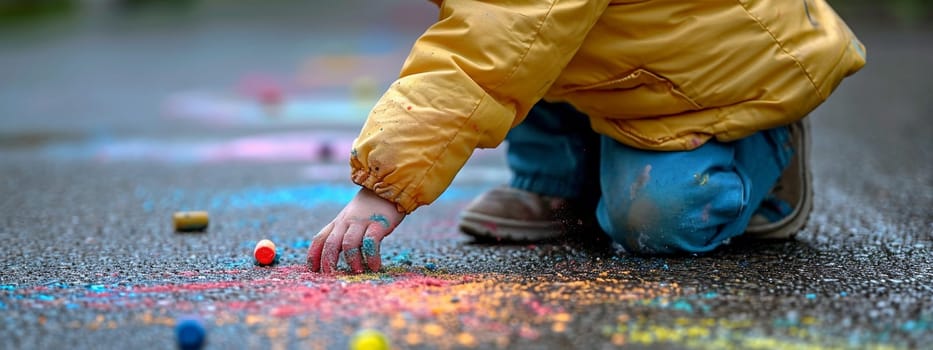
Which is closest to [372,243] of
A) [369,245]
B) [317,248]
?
[369,245]

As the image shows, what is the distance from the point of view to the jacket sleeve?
6.13 ft

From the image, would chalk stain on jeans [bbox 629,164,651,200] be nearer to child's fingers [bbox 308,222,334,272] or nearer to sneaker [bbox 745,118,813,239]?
sneaker [bbox 745,118,813,239]

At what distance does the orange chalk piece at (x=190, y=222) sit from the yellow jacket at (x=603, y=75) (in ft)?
2.72

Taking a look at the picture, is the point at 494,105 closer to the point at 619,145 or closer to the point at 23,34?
the point at 619,145

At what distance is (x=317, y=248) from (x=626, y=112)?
659mm

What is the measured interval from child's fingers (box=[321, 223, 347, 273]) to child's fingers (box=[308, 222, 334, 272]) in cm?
2

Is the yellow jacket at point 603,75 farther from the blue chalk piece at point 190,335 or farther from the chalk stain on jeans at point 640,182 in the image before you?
the blue chalk piece at point 190,335

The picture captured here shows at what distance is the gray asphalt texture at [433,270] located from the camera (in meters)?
1.52

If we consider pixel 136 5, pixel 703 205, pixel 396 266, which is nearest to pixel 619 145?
pixel 703 205

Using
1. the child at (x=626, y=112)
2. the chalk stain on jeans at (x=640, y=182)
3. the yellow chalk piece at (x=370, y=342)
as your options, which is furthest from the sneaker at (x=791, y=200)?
the yellow chalk piece at (x=370, y=342)

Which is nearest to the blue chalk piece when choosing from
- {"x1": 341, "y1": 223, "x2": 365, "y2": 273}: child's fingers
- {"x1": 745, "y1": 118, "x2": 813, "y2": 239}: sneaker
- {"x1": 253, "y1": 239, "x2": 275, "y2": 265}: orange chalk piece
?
{"x1": 341, "y1": 223, "x2": 365, "y2": 273}: child's fingers

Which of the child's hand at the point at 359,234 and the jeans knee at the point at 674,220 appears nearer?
the child's hand at the point at 359,234

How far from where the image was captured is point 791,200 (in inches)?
94.3

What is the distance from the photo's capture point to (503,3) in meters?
1.92
